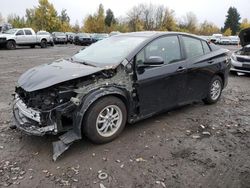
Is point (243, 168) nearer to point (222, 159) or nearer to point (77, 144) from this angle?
point (222, 159)

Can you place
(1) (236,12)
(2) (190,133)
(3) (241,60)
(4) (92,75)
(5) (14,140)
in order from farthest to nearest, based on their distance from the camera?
(1) (236,12) < (3) (241,60) < (2) (190,133) < (5) (14,140) < (4) (92,75)

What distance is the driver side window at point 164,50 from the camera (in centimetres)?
445

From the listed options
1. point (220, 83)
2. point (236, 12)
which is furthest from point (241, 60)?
point (236, 12)

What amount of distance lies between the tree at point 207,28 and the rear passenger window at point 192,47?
8119 cm

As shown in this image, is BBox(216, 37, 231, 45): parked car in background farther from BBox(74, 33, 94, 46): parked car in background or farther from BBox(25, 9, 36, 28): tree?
BBox(25, 9, 36, 28): tree

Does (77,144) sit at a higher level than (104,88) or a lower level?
lower

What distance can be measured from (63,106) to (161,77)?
5.79ft

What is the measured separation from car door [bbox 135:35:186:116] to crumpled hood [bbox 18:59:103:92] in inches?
31.5

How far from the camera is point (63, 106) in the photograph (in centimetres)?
364

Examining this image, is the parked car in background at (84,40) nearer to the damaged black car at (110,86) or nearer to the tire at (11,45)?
the tire at (11,45)

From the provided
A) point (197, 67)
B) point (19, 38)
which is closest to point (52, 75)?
point (197, 67)

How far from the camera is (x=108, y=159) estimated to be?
12.1 ft

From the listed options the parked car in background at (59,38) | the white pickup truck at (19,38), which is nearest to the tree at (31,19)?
the parked car in background at (59,38)

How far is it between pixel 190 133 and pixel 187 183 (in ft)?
4.91
